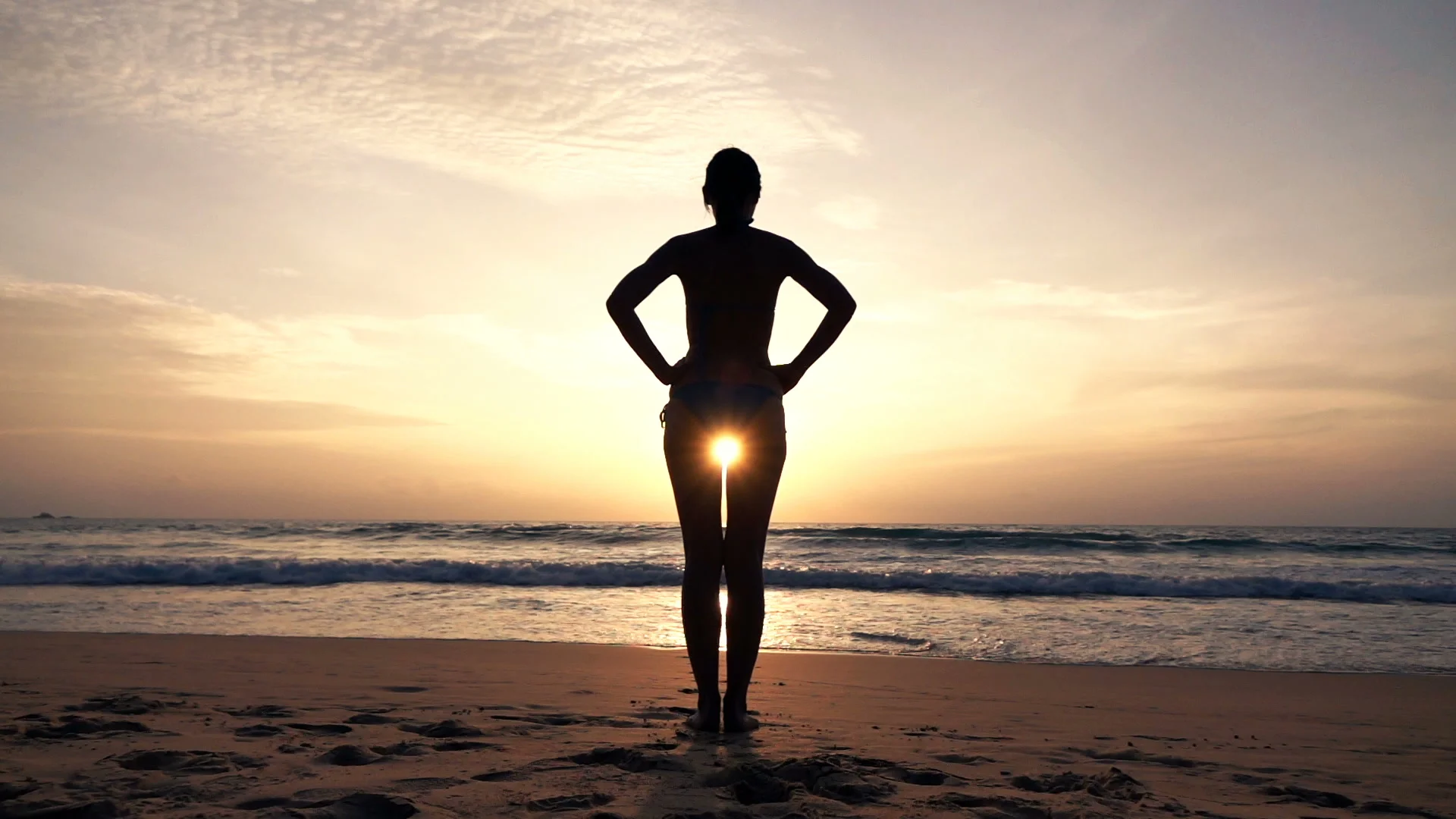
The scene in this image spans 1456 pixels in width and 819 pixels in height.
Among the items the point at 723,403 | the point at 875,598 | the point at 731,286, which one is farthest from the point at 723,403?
the point at 875,598

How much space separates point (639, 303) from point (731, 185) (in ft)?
1.82

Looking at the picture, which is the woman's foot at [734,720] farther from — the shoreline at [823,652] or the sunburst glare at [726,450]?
the shoreline at [823,652]

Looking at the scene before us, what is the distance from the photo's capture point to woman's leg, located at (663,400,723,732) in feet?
10.9

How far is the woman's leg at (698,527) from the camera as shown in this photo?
3.33m

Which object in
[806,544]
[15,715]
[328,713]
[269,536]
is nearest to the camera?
[15,715]

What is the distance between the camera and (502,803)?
2504mm

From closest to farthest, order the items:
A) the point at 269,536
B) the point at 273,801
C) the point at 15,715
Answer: the point at 273,801 < the point at 15,715 < the point at 269,536

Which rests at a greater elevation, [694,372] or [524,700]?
[694,372]

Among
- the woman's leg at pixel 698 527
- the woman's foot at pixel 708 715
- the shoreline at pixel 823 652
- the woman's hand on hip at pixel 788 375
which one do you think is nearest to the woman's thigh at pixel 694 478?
the woman's leg at pixel 698 527

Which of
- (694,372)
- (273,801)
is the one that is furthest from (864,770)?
(273,801)

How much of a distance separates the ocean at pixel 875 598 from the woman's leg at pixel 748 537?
403 cm

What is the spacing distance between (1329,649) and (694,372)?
6.94m

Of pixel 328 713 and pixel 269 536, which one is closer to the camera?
pixel 328 713

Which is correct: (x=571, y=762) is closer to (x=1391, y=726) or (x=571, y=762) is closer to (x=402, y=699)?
(x=402, y=699)
